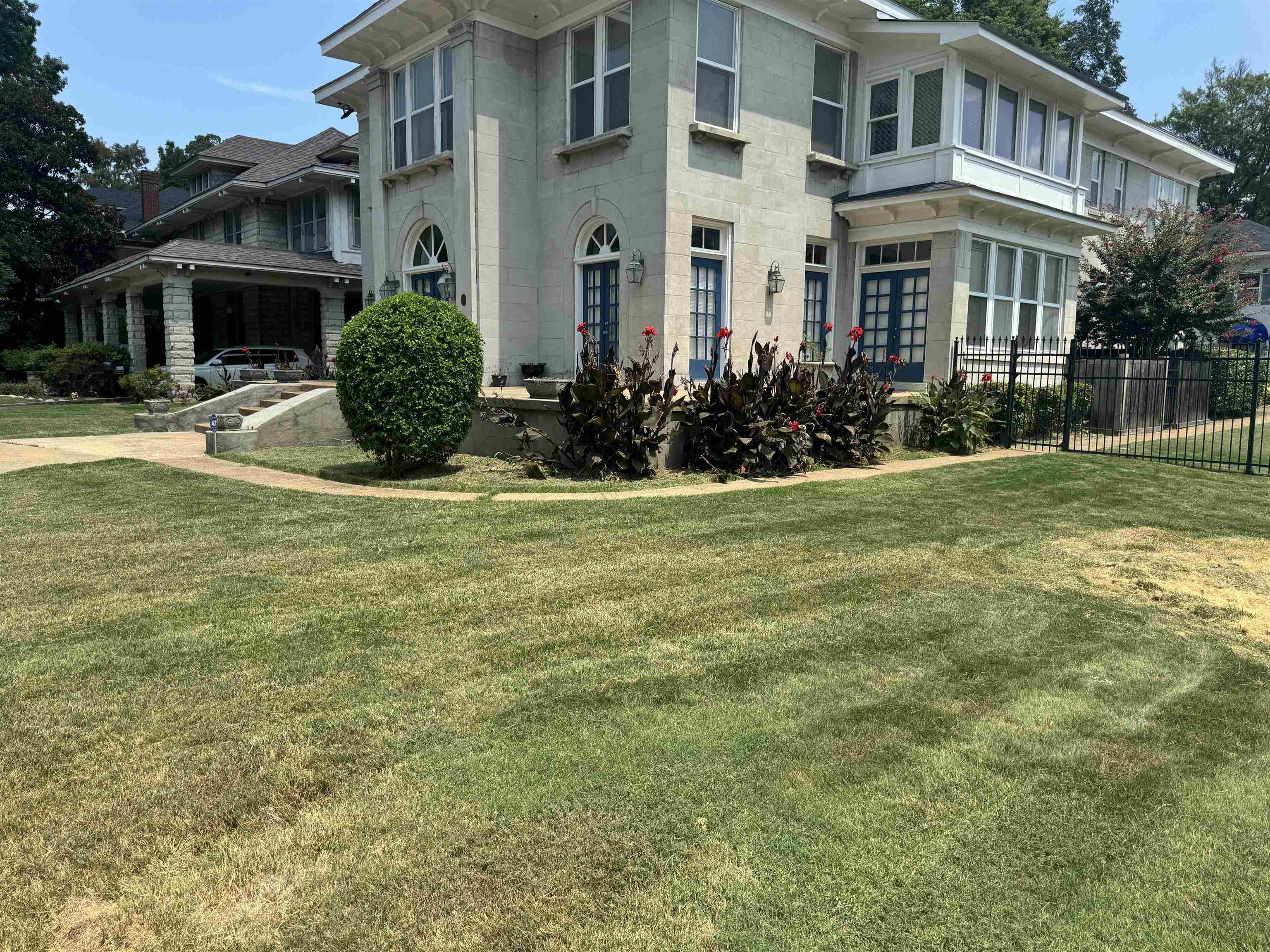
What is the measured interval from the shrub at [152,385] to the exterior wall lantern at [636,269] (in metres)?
13.7

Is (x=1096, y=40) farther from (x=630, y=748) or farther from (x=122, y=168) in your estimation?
(x=122, y=168)

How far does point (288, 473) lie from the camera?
10.7m

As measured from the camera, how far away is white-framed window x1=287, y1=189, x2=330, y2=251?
2594cm

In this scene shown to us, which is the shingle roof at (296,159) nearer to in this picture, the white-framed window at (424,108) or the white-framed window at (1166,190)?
the white-framed window at (424,108)

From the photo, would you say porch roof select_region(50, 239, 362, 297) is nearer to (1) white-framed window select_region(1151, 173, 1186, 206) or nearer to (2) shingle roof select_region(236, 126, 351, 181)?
(2) shingle roof select_region(236, 126, 351, 181)

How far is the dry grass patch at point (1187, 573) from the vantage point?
5.27 metres

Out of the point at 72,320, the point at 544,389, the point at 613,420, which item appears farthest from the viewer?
the point at 72,320

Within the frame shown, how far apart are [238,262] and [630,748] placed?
22.5m

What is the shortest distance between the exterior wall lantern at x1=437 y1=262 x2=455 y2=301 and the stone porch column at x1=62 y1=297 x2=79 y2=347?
85.4 feet

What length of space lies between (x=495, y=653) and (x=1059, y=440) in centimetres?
1344

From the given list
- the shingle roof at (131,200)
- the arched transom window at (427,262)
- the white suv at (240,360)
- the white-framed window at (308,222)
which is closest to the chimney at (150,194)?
the shingle roof at (131,200)

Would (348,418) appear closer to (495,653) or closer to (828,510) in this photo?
(828,510)

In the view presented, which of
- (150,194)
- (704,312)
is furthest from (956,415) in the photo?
(150,194)

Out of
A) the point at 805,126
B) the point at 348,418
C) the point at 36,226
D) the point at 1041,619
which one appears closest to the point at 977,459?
the point at 805,126
